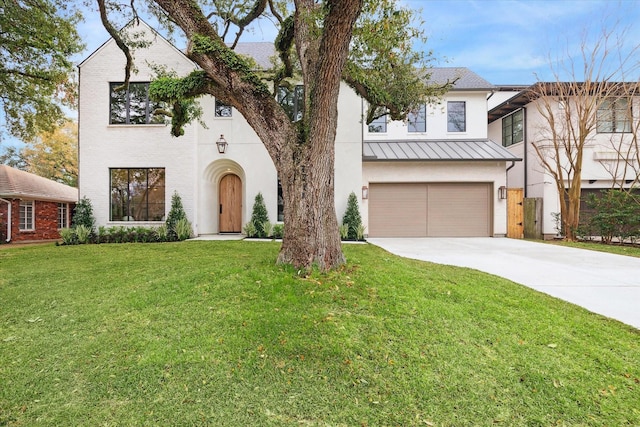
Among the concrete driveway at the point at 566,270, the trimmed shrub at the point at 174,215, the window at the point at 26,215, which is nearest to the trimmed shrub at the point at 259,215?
the trimmed shrub at the point at 174,215

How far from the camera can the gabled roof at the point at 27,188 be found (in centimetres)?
1389

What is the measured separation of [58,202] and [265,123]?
742 inches

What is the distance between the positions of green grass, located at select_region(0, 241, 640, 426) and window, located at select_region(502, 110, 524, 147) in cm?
1272

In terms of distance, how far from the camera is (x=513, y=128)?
1469 centimetres

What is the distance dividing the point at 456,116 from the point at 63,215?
73.3 ft

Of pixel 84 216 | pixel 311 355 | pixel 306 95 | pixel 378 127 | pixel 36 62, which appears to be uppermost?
pixel 36 62

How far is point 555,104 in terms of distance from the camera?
41.6 feet

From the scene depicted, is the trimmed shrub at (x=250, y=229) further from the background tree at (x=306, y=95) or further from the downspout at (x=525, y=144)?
the downspout at (x=525, y=144)

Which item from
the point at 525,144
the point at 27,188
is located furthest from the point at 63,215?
the point at 525,144

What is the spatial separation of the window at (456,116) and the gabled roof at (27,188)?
20189 mm

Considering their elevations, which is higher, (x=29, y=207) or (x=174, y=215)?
(x=29, y=207)

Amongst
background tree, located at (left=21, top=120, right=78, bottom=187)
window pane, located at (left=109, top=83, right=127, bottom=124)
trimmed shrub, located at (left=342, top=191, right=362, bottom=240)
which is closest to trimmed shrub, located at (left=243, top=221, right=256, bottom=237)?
trimmed shrub, located at (left=342, top=191, right=362, bottom=240)

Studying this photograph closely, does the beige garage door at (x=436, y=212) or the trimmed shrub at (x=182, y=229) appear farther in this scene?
the beige garage door at (x=436, y=212)

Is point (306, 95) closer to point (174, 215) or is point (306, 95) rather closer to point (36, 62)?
point (174, 215)
